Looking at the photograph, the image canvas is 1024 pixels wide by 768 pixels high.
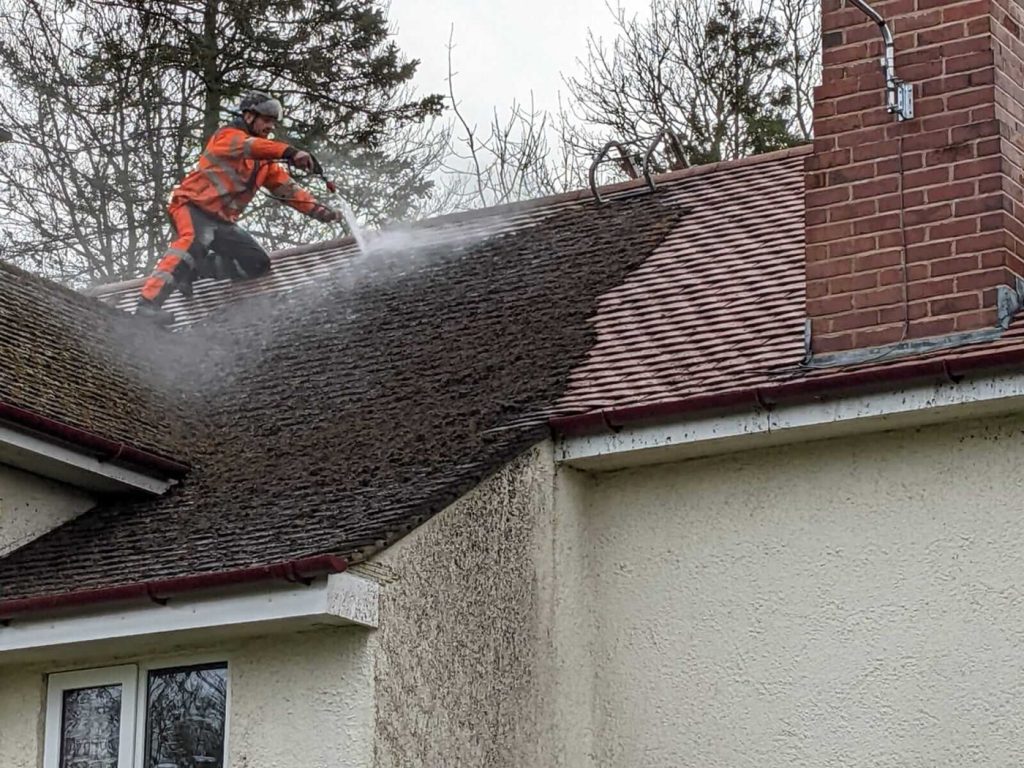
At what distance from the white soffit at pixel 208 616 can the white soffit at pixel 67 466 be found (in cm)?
129

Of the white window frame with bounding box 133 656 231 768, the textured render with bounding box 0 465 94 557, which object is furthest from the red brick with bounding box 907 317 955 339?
the textured render with bounding box 0 465 94 557

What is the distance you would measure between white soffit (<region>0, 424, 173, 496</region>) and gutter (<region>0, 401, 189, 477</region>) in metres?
0.06

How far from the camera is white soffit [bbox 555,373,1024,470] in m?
8.58

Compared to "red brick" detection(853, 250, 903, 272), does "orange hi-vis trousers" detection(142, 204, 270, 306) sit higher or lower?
higher

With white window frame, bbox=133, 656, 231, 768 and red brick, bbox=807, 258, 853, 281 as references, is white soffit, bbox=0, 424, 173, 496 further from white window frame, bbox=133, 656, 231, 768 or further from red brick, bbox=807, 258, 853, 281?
red brick, bbox=807, 258, 853, 281

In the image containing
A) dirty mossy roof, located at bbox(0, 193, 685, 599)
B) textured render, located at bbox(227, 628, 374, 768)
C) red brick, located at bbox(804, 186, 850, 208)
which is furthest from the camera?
red brick, located at bbox(804, 186, 850, 208)

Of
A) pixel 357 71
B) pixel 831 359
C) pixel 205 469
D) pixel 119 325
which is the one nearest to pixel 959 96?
pixel 831 359

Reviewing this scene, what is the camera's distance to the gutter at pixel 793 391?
8.47m

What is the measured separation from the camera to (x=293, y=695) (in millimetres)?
8195

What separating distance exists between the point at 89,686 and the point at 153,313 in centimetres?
524

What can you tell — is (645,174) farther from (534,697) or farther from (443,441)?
(534,697)

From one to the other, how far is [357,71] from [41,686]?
58.8ft

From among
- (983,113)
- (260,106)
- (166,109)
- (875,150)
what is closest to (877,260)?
(875,150)

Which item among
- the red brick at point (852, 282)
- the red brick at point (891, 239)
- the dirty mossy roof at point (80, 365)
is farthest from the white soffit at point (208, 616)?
the red brick at point (891, 239)
